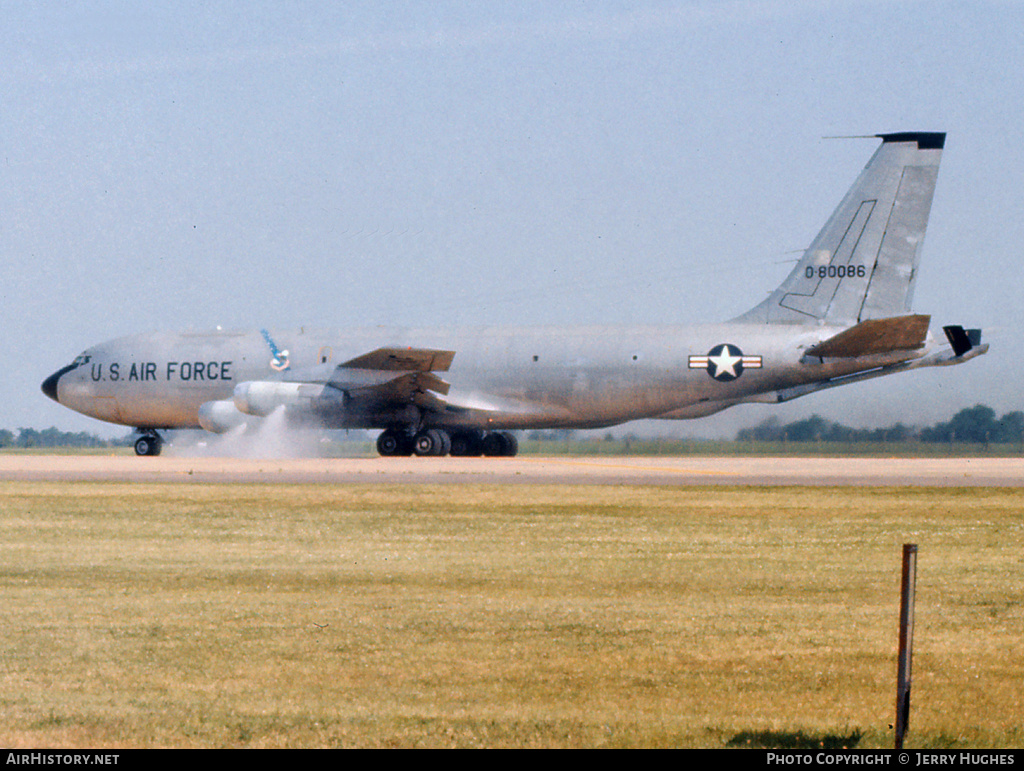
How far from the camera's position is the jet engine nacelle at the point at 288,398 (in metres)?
42.2

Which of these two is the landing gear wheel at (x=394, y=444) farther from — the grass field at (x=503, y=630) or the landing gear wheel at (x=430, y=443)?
the grass field at (x=503, y=630)

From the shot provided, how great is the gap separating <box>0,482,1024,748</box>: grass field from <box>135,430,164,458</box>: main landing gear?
2934 centimetres

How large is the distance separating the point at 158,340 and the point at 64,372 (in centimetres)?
441

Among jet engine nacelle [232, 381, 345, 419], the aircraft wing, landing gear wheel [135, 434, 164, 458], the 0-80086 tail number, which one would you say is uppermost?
the 0-80086 tail number

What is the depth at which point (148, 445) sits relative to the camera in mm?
49312

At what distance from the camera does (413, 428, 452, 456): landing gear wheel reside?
143ft

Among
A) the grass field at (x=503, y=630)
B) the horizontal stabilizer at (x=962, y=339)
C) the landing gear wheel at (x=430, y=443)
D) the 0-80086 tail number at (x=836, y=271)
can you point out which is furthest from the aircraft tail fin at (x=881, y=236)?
the grass field at (x=503, y=630)

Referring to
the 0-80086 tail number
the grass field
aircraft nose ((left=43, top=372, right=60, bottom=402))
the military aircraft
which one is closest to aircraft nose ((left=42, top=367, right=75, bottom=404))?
aircraft nose ((left=43, top=372, right=60, bottom=402))

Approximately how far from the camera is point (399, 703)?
8570 millimetres

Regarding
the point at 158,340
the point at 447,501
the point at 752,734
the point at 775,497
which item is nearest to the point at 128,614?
the point at 752,734

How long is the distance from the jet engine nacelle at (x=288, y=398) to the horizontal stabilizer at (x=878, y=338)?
15.5m

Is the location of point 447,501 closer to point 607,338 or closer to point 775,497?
point 775,497

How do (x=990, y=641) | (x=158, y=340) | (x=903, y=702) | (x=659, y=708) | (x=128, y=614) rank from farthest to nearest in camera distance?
(x=158, y=340)
(x=128, y=614)
(x=990, y=641)
(x=659, y=708)
(x=903, y=702)

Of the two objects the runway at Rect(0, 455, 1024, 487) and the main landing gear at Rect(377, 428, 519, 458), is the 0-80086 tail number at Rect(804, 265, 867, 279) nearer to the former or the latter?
the runway at Rect(0, 455, 1024, 487)
